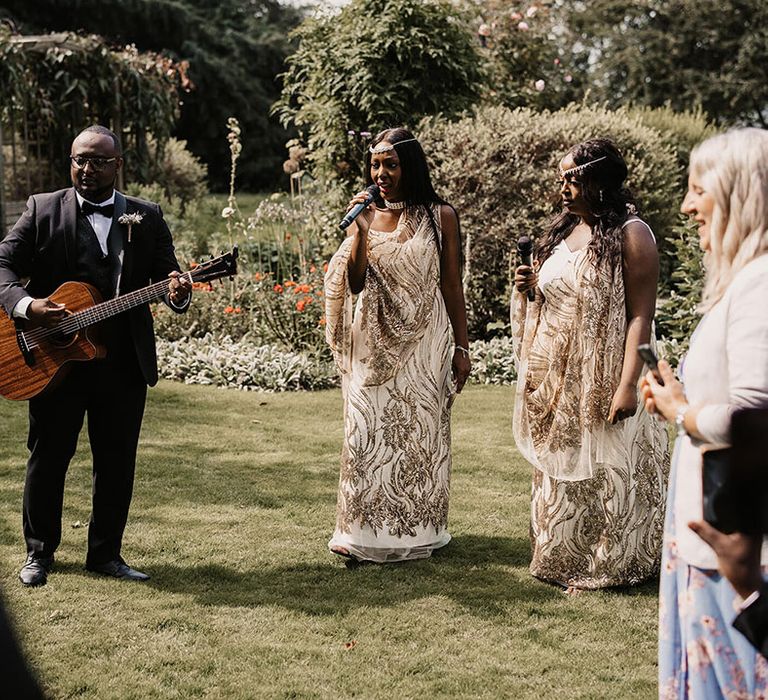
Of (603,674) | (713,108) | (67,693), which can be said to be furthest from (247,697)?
(713,108)

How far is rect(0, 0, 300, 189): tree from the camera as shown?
99.1 ft

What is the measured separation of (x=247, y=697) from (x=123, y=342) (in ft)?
5.98

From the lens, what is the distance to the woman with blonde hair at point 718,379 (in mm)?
2641

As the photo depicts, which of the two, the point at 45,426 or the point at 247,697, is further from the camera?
the point at 45,426

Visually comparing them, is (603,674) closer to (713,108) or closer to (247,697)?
(247,697)

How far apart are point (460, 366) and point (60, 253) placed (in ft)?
6.86

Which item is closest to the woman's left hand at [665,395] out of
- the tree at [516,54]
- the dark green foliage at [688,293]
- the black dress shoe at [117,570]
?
the black dress shoe at [117,570]

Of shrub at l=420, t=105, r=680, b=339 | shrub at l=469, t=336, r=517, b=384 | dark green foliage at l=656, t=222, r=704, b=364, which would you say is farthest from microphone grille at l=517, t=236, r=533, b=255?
shrub at l=420, t=105, r=680, b=339

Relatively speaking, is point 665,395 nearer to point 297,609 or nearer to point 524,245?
point 524,245

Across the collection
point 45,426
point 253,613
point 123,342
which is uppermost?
point 123,342

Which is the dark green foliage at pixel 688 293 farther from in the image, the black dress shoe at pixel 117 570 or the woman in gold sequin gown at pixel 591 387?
the black dress shoe at pixel 117 570

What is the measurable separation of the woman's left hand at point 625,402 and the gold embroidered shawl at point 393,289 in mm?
1130

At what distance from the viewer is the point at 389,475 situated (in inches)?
220

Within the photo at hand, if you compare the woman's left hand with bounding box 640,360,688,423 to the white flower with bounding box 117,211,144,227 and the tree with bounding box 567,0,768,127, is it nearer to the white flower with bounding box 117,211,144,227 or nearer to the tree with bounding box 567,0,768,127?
the white flower with bounding box 117,211,144,227
